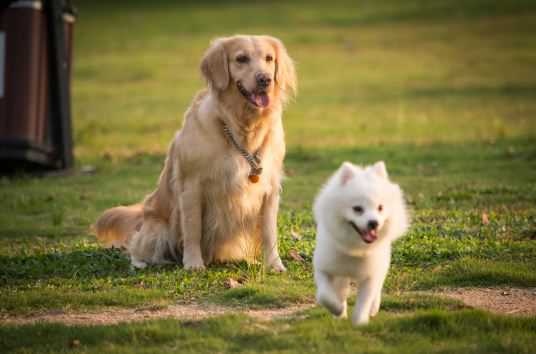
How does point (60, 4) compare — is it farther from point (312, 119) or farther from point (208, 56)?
point (312, 119)

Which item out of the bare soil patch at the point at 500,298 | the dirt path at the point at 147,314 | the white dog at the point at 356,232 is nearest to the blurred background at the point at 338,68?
the dirt path at the point at 147,314

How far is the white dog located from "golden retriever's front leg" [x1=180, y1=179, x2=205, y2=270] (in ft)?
7.16

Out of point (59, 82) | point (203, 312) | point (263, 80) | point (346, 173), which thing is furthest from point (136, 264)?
point (59, 82)

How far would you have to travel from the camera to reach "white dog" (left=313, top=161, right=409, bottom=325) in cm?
529

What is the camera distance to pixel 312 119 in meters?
22.5

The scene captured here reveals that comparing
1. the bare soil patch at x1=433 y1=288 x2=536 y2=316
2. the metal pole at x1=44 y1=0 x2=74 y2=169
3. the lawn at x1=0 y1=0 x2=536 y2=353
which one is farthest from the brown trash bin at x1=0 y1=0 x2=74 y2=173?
the bare soil patch at x1=433 y1=288 x2=536 y2=316

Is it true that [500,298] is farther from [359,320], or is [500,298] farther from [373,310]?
[359,320]

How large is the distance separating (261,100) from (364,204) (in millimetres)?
2540

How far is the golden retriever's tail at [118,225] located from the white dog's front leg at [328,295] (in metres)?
3.16

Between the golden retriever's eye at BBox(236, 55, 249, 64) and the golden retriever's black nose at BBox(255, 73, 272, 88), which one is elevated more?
the golden retriever's eye at BBox(236, 55, 249, 64)

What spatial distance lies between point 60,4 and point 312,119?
9861 mm

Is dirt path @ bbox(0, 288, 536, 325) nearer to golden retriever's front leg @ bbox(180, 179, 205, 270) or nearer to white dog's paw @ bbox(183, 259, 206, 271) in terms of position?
white dog's paw @ bbox(183, 259, 206, 271)

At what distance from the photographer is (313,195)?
38.6ft

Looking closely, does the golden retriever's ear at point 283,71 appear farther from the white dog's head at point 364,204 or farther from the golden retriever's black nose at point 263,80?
the white dog's head at point 364,204
